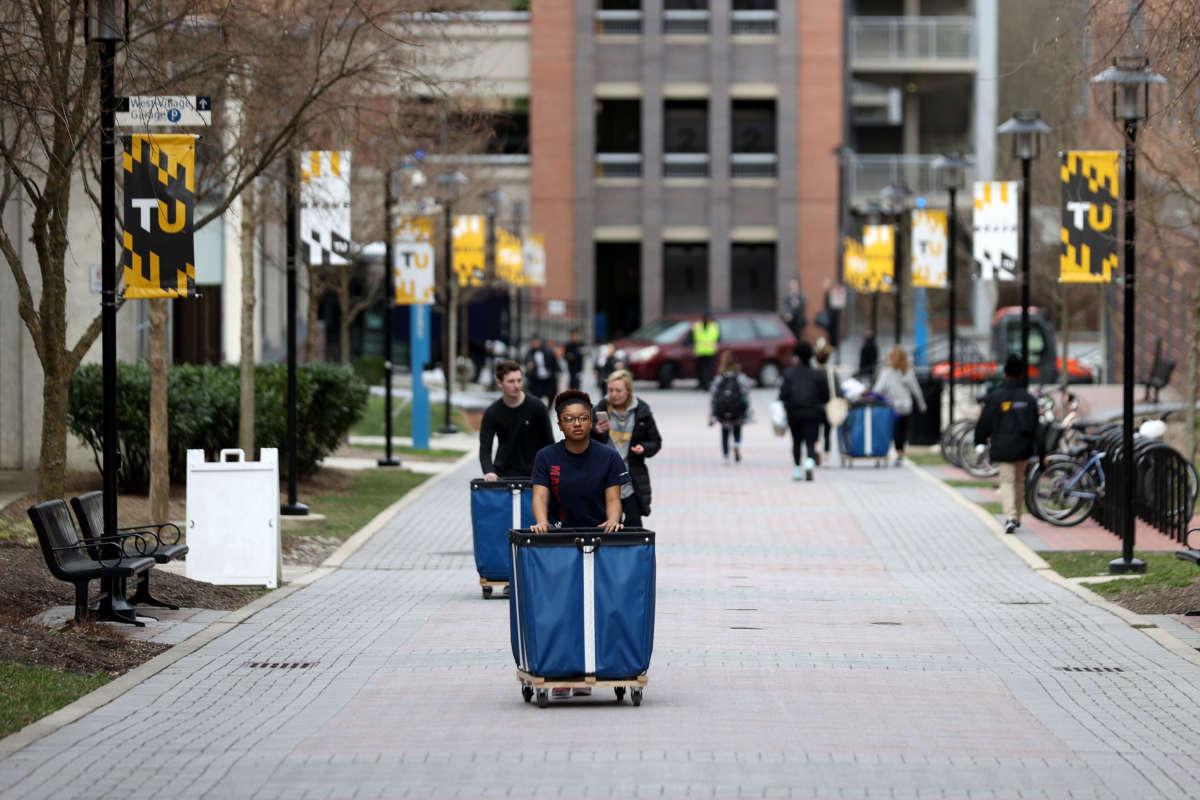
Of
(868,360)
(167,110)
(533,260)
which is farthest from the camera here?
(533,260)

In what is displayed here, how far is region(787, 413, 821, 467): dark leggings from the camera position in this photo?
26.0 metres

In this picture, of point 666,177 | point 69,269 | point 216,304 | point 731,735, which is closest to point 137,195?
point 731,735

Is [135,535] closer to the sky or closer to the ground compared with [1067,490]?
closer to the sky

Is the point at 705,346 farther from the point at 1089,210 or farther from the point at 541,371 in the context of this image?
the point at 1089,210

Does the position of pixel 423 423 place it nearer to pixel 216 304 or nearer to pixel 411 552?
pixel 216 304

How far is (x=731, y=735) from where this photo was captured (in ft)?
29.9

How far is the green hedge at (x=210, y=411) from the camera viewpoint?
65.1 feet

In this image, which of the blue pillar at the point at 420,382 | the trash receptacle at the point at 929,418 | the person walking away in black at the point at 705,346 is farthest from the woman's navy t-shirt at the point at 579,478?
the person walking away in black at the point at 705,346

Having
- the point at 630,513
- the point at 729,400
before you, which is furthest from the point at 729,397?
the point at 630,513

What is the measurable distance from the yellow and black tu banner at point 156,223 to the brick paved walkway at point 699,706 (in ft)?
7.94

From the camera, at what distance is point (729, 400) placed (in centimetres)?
2798

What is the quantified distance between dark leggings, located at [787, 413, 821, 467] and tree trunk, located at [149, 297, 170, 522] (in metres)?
10.8

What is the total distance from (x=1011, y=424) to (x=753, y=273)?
44.9 meters

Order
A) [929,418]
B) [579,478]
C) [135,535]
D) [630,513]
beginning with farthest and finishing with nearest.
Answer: [929,418]
[135,535]
[630,513]
[579,478]
